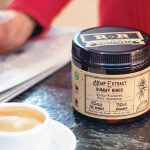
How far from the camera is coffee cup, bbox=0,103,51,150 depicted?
448 millimetres

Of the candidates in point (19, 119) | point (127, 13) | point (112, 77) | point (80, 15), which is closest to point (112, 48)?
point (112, 77)

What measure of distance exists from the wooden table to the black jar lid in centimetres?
9

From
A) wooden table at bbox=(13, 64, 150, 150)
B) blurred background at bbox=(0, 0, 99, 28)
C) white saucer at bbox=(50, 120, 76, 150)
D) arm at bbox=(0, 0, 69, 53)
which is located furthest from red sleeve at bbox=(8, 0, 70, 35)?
blurred background at bbox=(0, 0, 99, 28)

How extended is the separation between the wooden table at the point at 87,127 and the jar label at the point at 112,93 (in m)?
0.02

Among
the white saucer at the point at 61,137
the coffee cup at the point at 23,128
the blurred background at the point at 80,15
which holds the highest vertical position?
the coffee cup at the point at 23,128

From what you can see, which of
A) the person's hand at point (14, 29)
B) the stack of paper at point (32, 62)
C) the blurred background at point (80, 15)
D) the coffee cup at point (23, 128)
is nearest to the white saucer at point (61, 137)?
the coffee cup at point (23, 128)

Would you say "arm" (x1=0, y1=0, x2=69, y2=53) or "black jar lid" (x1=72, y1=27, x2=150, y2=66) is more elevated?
"black jar lid" (x1=72, y1=27, x2=150, y2=66)

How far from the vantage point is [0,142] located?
0.45 meters

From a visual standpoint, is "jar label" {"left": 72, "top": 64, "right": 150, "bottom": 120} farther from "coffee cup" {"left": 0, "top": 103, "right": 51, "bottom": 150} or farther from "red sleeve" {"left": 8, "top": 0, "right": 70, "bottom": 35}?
"red sleeve" {"left": 8, "top": 0, "right": 70, "bottom": 35}

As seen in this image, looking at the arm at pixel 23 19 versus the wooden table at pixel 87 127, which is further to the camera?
the arm at pixel 23 19

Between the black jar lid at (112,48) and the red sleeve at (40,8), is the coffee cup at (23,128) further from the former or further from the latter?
the red sleeve at (40,8)

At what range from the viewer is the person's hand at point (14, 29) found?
31.6 inches

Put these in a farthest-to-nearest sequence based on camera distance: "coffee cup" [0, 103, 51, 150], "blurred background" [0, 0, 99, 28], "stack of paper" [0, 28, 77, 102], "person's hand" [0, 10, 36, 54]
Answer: "blurred background" [0, 0, 99, 28]
"person's hand" [0, 10, 36, 54]
"stack of paper" [0, 28, 77, 102]
"coffee cup" [0, 103, 51, 150]

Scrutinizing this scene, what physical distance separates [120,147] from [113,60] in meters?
0.11
